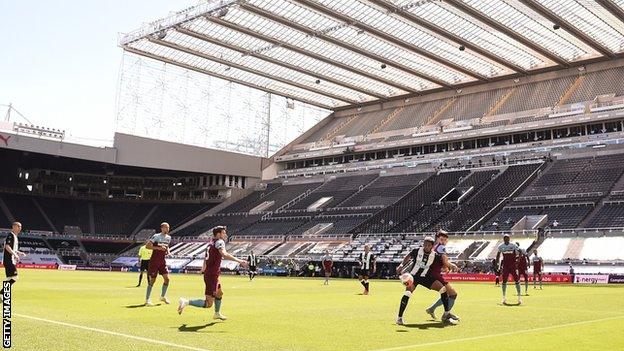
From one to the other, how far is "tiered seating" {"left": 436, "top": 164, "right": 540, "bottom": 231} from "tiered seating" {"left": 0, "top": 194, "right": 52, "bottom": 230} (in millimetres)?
51765

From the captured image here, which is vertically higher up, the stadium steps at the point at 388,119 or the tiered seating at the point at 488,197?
the stadium steps at the point at 388,119

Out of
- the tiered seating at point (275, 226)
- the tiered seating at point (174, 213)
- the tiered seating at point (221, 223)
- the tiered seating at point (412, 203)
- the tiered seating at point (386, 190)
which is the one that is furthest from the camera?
the tiered seating at point (174, 213)

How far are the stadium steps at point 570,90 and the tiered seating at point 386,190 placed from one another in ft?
52.1

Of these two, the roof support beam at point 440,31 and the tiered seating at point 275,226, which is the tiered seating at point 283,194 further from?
the roof support beam at point 440,31

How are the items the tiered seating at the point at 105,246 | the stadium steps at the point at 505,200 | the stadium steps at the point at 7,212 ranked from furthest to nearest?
the tiered seating at the point at 105,246 < the stadium steps at the point at 7,212 < the stadium steps at the point at 505,200

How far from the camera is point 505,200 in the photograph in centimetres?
5297

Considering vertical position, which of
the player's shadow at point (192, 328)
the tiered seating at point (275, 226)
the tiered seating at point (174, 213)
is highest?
the tiered seating at point (174, 213)

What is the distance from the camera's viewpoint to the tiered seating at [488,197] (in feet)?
171

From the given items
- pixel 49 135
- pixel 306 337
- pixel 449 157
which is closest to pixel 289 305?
pixel 306 337

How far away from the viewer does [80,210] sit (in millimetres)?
82250

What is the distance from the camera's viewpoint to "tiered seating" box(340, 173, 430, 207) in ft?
208

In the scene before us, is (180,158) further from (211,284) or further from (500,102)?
(211,284)

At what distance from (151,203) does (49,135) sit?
2213cm

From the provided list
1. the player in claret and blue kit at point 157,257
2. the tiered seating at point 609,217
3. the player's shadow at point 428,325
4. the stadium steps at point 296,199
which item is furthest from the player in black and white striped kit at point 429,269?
the stadium steps at point 296,199
